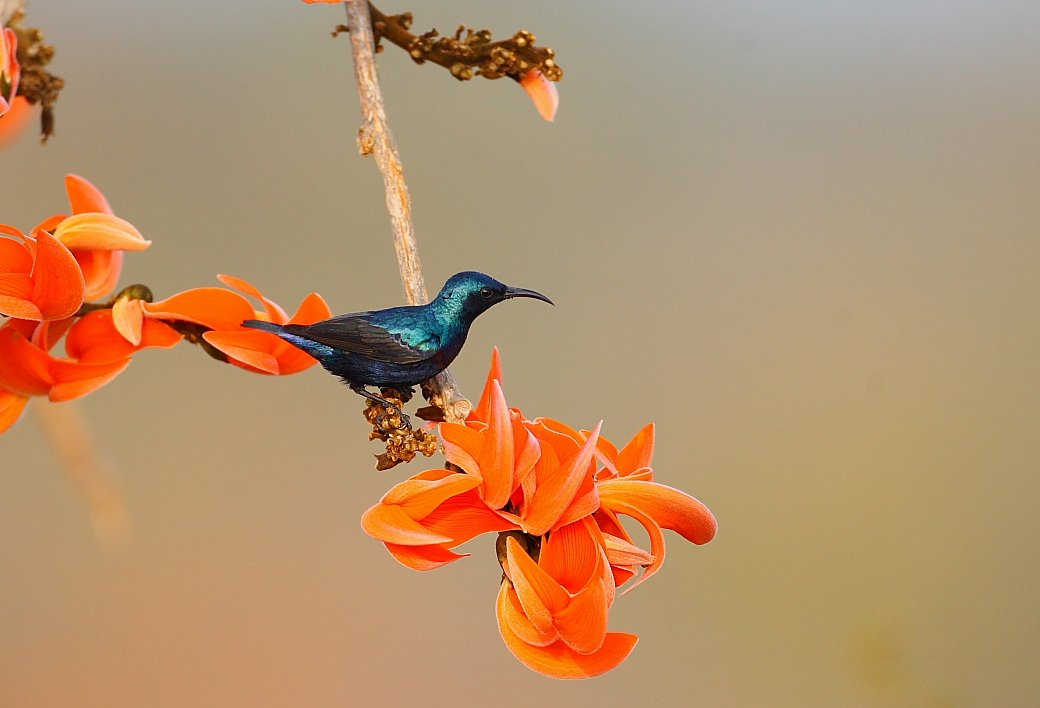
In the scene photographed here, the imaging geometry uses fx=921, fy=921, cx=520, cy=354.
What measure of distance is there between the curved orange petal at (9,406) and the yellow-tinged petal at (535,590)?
205 millimetres

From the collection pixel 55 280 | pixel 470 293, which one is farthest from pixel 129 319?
pixel 470 293

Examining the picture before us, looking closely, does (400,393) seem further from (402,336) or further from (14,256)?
(14,256)

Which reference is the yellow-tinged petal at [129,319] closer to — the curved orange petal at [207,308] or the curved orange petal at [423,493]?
the curved orange petal at [207,308]

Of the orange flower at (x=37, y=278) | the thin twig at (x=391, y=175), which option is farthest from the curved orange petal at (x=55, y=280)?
the thin twig at (x=391, y=175)

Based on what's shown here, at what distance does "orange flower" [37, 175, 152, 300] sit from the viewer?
337mm

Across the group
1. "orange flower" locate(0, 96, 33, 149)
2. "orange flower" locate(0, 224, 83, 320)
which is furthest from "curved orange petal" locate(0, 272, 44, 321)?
"orange flower" locate(0, 96, 33, 149)

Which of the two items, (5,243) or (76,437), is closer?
(5,243)

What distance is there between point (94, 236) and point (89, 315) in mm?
30

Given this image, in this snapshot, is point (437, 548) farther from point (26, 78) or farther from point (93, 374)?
point (26, 78)

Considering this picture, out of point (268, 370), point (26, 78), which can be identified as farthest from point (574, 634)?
point (26, 78)

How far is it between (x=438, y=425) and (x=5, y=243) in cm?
17

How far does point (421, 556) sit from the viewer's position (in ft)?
0.88

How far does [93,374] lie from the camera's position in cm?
34

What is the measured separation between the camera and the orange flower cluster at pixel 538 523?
255mm
